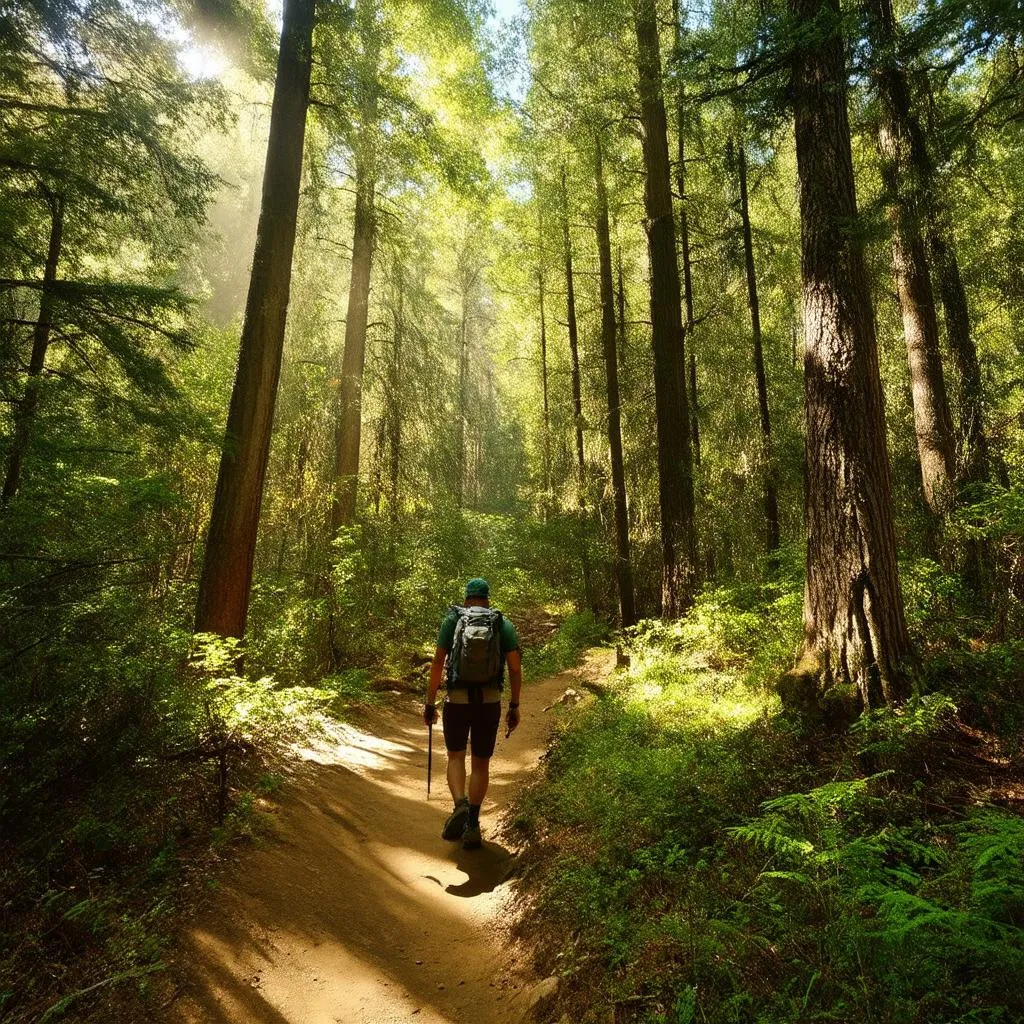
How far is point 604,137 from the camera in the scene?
11.8m

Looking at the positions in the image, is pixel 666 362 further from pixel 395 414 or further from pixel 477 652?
pixel 395 414

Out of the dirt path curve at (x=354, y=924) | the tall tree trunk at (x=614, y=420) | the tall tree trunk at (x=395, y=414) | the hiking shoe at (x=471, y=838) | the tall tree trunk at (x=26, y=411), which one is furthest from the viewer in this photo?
the tall tree trunk at (x=395, y=414)

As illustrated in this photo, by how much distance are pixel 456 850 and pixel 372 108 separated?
9298mm

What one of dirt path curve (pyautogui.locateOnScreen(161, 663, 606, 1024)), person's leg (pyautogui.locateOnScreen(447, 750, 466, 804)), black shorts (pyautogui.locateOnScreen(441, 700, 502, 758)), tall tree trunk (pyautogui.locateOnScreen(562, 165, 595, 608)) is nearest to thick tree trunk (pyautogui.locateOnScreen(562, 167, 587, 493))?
tall tree trunk (pyautogui.locateOnScreen(562, 165, 595, 608))

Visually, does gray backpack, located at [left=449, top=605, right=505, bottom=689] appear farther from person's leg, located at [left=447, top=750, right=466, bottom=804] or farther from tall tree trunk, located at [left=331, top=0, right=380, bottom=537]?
tall tree trunk, located at [left=331, top=0, right=380, bottom=537]

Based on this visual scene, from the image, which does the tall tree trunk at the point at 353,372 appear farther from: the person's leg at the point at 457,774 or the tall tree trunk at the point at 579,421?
the person's leg at the point at 457,774

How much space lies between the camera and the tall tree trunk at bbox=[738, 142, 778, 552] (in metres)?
11.4

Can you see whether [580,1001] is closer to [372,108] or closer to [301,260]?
[372,108]

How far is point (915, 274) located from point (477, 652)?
8.53m

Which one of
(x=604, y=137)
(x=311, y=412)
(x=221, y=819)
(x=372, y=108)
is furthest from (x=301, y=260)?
(x=221, y=819)

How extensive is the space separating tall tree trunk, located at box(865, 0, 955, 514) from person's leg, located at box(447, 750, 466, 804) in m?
6.18

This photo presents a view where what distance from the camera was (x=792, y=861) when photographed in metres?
3.02

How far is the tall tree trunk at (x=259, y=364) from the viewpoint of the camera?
6863mm

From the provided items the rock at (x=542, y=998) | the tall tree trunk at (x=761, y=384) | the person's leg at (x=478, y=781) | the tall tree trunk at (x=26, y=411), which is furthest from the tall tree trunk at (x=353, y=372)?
the rock at (x=542, y=998)
